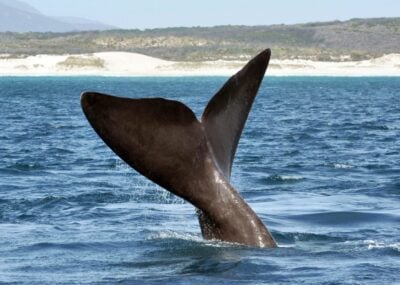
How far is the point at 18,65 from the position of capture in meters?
128

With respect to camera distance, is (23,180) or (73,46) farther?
(73,46)

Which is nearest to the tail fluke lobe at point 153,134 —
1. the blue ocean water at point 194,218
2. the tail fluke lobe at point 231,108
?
the tail fluke lobe at point 231,108

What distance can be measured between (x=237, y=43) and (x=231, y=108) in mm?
169594

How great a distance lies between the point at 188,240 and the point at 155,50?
153231 millimetres

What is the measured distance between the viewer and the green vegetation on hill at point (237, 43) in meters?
151

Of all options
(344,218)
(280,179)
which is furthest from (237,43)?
(344,218)

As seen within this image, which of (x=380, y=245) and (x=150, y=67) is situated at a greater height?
(x=380, y=245)

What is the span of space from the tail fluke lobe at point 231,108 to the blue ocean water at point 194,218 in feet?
2.76

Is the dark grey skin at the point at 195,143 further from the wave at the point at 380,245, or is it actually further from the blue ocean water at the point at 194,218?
the wave at the point at 380,245

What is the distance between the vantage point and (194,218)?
13.2 metres

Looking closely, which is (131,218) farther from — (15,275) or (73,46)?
(73,46)

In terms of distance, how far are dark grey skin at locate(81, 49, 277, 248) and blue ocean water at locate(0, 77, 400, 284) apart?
0.30 meters

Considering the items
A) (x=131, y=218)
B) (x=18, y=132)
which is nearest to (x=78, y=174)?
(x=131, y=218)

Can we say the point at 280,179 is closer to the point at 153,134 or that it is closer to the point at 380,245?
the point at 380,245
